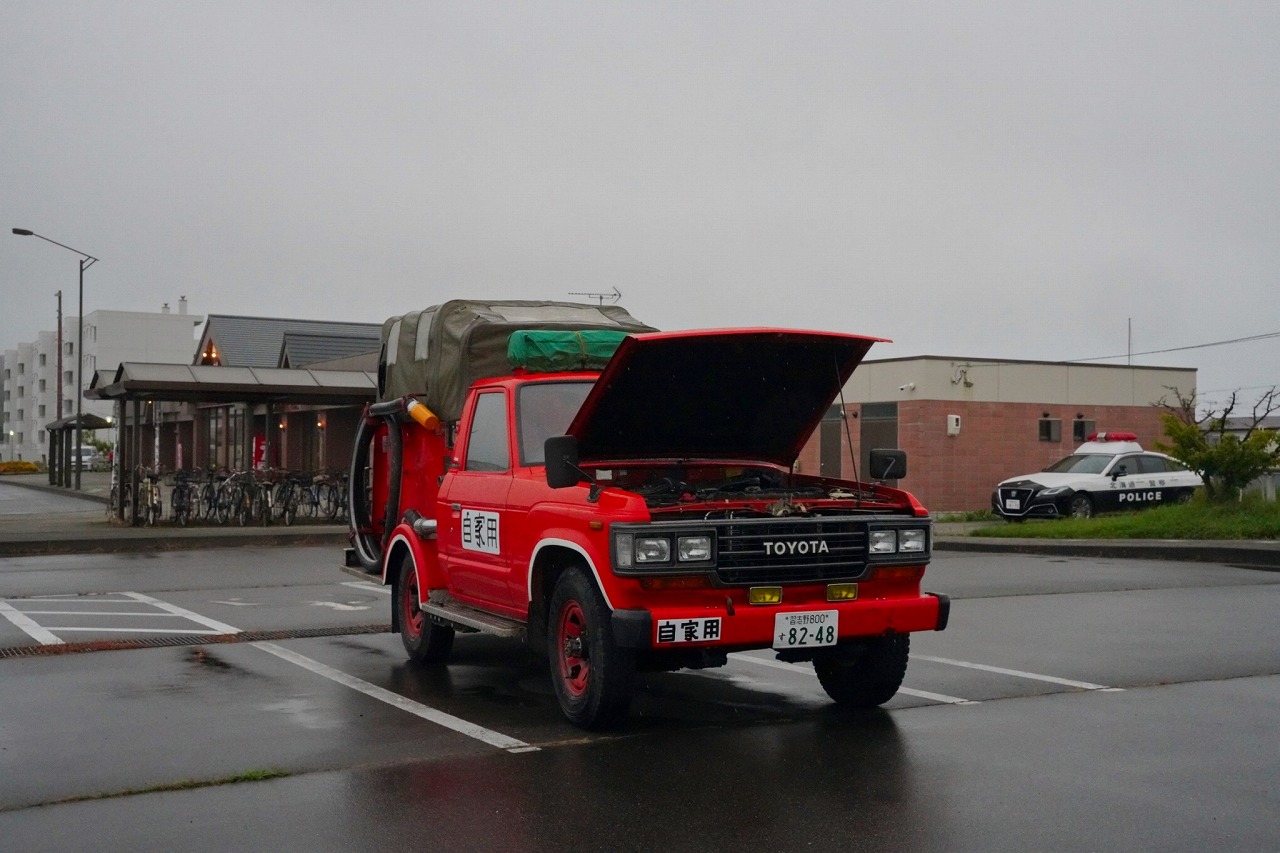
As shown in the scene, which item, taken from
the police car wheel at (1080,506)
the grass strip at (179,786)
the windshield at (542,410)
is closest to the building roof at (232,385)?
the police car wheel at (1080,506)

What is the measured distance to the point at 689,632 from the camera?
22.1ft

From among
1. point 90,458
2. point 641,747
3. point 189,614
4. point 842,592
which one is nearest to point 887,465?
point 842,592

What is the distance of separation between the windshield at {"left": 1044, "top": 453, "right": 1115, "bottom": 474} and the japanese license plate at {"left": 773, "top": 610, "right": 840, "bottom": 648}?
21.4m

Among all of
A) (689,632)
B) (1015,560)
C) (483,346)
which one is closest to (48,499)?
(1015,560)

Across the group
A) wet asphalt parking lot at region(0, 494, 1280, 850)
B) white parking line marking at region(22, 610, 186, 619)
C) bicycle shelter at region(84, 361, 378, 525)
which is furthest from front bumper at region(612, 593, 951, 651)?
bicycle shelter at region(84, 361, 378, 525)

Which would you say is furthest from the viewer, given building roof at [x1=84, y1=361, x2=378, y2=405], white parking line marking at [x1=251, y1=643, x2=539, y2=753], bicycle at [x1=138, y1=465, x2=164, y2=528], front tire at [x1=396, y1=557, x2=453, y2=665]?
bicycle at [x1=138, y1=465, x2=164, y2=528]

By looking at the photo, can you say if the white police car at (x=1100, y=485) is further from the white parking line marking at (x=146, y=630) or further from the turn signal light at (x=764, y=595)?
the turn signal light at (x=764, y=595)

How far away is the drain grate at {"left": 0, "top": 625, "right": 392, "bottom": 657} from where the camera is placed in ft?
34.1

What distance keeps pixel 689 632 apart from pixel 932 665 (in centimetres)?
343

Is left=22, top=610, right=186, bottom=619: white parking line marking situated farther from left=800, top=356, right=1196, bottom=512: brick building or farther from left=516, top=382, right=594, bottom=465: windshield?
left=800, top=356, right=1196, bottom=512: brick building

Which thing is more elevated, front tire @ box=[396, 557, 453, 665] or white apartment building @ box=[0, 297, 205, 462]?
white apartment building @ box=[0, 297, 205, 462]

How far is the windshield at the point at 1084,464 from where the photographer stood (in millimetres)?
27000

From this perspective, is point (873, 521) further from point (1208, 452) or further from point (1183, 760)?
point (1208, 452)

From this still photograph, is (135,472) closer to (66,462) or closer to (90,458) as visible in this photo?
(66,462)
